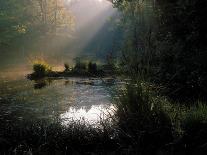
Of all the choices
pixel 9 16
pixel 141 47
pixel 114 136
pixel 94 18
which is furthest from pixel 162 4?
pixel 94 18

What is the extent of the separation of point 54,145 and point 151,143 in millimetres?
1717

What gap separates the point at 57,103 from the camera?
1306 centimetres

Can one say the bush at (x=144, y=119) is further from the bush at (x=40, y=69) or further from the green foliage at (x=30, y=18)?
the green foliage at (x=30, y=18)

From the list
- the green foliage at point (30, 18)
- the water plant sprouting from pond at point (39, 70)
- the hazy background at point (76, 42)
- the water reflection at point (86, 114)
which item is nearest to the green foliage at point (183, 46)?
the water reflection at point (86, 114)

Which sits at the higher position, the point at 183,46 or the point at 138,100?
the point at 183,46

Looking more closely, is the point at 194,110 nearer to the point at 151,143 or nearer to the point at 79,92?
the point at 151,143

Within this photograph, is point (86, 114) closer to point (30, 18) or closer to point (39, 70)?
point (39, 70)

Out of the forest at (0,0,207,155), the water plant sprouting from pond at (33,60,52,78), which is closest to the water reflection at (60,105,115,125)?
the forest at (0,0,207,155)

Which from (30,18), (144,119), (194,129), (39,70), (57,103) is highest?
(30,18)

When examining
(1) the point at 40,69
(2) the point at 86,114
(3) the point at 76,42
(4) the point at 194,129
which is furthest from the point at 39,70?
(3) the point at 76,42

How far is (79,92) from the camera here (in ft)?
51.8

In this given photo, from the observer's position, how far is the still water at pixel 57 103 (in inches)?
417

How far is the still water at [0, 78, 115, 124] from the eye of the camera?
34.7 ft

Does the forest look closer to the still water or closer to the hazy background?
the still water
